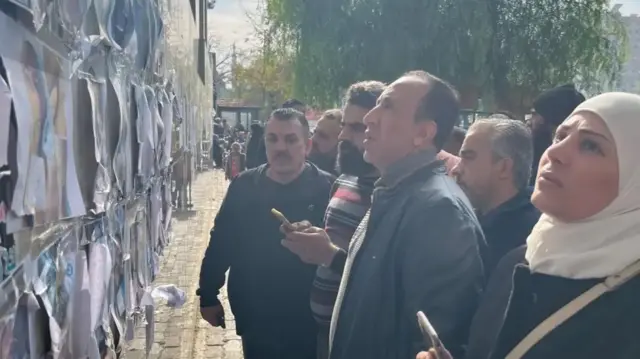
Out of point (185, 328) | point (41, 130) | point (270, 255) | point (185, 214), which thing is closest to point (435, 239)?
point (41, 130)

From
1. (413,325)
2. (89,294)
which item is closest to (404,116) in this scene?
(413,325)

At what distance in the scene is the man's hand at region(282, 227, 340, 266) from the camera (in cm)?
298

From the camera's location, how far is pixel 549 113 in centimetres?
469

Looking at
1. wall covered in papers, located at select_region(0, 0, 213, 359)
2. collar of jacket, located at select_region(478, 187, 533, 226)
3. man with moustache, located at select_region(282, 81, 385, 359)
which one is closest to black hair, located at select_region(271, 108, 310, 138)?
man with moustache, located at select_region(282, 81, 385, 359)

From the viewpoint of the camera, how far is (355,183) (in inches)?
134

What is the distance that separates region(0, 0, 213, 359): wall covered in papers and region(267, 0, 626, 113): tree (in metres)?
9.68

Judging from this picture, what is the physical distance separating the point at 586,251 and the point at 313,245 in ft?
4.69

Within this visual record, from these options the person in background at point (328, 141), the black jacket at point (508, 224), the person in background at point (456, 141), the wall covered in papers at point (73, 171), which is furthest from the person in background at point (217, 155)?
the wall covered in papers at point (73, 171)

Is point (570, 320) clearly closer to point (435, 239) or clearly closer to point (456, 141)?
point (435, 239)

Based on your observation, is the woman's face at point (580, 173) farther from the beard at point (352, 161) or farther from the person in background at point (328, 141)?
the person in background at point (328, 141)

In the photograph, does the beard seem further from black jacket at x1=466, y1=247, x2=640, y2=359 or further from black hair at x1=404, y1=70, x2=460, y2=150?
black jacket at x1=466, y1=247, x2=640, y2=359

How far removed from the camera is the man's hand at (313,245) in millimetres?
2984

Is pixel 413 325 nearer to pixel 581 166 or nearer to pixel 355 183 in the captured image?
pixel 581 166

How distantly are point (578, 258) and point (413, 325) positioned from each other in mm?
712
